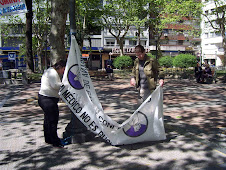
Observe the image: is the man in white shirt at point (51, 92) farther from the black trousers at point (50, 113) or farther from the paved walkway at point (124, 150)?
the paved walkway at point (124, 150)

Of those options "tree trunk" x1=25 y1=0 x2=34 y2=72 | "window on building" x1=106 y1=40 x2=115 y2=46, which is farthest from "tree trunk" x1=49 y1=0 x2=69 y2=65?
"window on building" x1=106 y1=40 x2=115 y2=46

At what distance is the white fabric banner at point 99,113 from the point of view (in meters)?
4.34

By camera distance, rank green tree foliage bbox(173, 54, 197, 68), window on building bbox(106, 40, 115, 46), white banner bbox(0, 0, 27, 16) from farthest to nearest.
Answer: window on building bbox(106, 40, 115, 46) → green tree foliage bbox(173, 54, 197, 68) → white banner bbox(0, 0, 27, 16)

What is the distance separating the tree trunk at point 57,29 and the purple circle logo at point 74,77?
13.0 ft

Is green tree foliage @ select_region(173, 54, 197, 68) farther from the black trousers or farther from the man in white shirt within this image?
the black trousers

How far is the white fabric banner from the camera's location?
4344 millimetres

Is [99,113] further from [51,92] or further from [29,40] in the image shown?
[29,40]

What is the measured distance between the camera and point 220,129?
570 centimetres

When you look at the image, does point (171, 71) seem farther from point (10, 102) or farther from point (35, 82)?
point (10, 102)

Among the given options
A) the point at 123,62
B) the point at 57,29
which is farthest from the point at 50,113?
the point at 123,62

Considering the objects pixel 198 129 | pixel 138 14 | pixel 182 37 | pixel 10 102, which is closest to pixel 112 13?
pixel 138 14

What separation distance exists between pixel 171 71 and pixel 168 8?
724 cm

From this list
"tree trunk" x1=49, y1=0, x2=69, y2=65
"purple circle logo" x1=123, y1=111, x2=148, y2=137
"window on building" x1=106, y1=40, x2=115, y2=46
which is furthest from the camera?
"window on building" x1=106, y1=40, x2=115, y2=46

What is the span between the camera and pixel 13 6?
7836mm
